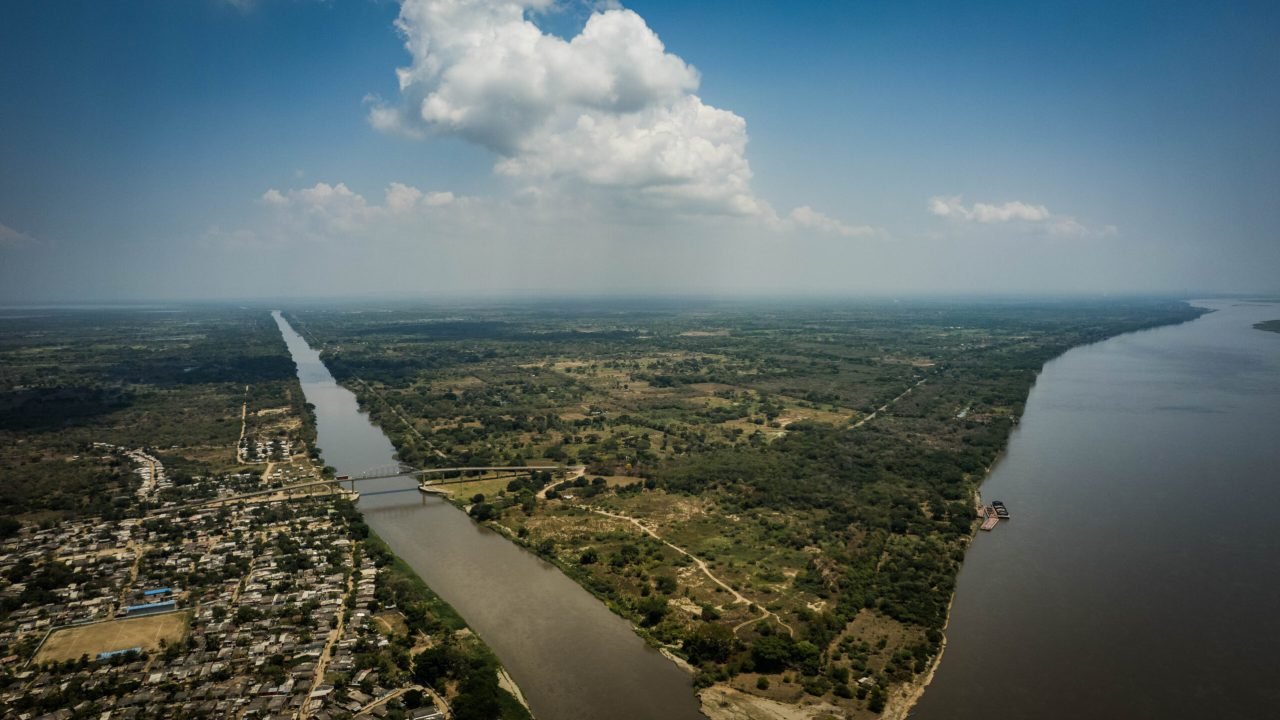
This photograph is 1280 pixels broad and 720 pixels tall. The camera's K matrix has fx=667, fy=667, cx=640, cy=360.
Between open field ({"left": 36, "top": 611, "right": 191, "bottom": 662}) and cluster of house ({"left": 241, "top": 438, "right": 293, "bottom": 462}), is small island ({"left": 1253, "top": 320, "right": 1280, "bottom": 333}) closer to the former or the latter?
cluster of house ({"left": 241, "top": 438, "right": 293, "bottom": 462})

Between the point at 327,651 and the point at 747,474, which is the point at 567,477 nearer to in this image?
the point at 747,474

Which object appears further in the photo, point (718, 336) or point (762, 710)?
point (718, 336)

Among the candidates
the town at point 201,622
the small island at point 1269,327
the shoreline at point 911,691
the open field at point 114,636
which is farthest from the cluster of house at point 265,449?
the small island at point 1269,327

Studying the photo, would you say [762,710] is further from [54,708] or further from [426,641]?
[54,708]

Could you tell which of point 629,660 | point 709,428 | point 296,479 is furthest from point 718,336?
point 629,660

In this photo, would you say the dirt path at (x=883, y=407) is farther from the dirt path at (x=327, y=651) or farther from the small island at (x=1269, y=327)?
the small island at (x=1269, y=327)

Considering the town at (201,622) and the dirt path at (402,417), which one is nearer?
the town at (201,622)

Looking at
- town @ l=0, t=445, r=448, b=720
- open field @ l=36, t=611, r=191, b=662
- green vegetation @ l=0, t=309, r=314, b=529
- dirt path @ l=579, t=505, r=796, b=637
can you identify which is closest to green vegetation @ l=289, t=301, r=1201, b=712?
dirt path @ l=579, t=505, r=796, b=637
